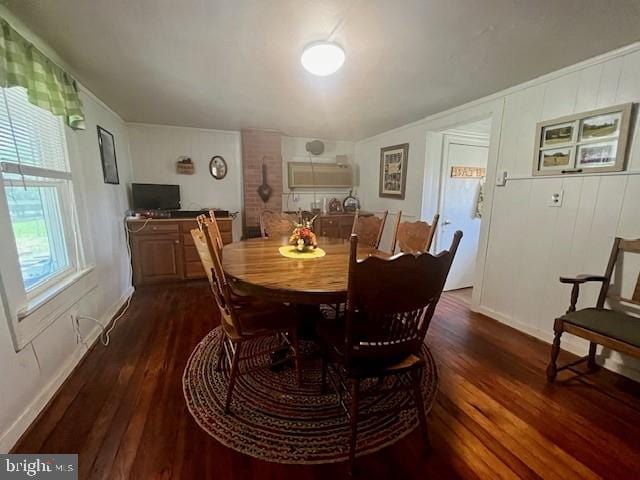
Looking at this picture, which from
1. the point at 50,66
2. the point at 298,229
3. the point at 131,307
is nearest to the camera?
the point at 50,66

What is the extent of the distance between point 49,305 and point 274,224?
194 centimetres

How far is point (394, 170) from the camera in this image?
3.91 metres

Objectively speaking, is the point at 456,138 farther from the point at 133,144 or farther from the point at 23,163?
the point at 133,144

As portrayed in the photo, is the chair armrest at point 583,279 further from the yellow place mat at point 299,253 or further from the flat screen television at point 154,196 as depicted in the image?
the flat screen television at point 154,196

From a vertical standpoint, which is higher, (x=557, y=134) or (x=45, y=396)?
(x=557, y=134)

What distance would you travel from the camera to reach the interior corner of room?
134 centimetres

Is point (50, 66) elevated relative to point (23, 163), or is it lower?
elevated

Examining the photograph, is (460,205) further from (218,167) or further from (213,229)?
(218,167)

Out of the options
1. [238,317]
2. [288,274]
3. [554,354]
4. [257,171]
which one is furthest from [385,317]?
[257,171]

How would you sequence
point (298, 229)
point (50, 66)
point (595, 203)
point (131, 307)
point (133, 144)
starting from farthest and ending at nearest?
1. point (133, 144)
2. point (131, 307)
3. point (298, 229)
4. point (595, 203)
5. point (50, 66)

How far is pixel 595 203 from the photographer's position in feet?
6.40

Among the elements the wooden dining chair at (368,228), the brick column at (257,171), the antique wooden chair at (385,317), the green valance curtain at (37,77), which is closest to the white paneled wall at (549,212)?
the wooden dining chair at (368,228)

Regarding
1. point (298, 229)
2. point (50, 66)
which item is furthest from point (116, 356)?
point (50, 66)

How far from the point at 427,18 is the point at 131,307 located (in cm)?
353
